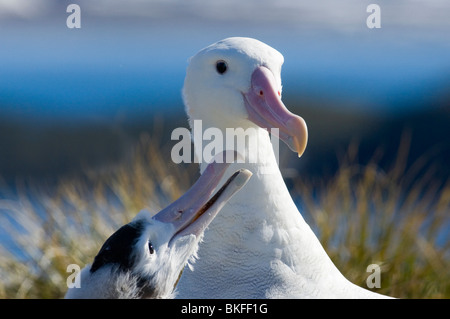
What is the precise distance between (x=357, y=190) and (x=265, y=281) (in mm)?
1890

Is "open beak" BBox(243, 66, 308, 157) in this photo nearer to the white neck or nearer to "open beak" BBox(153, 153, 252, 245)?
the white neck

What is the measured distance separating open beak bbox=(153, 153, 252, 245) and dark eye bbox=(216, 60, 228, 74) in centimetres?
72

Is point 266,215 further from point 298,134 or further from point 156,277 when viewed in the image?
point 156,277

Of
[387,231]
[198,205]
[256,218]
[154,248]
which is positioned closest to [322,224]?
[387,231]

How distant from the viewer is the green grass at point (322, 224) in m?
4.50

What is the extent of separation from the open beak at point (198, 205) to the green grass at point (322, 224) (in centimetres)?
198

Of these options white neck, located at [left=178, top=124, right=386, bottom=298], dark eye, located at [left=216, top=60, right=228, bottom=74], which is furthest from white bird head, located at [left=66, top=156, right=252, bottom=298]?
dark eye, located at [left=216, top=60, right=228, bottom=74]

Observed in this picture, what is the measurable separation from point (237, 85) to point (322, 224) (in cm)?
164

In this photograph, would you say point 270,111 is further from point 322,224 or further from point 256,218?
point 322,224

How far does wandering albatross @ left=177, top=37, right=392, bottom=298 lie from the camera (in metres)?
3.07

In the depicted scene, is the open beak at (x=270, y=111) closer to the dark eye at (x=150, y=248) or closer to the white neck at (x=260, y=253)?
the white neck at (x=260, y=253)

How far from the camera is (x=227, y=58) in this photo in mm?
3256

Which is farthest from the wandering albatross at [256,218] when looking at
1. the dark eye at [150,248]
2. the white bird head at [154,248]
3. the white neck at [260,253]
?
the dark eye at [150,248]

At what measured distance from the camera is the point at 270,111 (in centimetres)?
316
